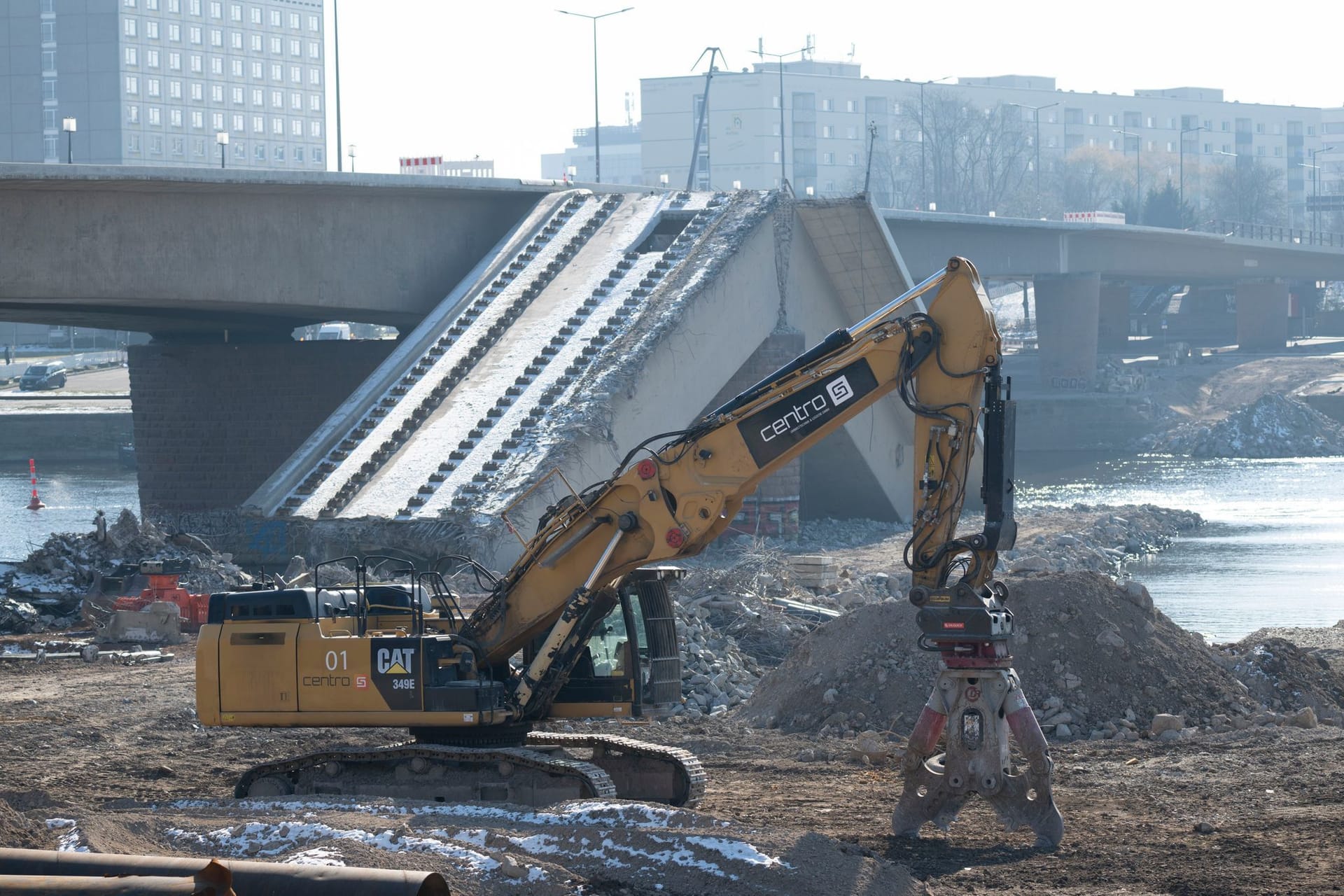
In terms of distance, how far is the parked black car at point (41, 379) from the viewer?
78250 millimetres

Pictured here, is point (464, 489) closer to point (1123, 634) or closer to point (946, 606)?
point (1123, 634)

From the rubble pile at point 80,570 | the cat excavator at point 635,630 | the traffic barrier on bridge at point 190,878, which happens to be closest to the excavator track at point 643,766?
the cat excavator at point 635,630

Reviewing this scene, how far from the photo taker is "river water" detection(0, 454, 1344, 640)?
3172 centimetres

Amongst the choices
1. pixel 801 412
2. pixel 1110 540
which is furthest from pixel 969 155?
pixel 801 412

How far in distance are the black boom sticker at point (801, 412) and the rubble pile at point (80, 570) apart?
16070mm

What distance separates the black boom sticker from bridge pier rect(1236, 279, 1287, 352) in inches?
3177

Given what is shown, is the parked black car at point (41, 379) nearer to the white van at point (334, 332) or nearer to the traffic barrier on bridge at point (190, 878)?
the white van at point (334, 332)

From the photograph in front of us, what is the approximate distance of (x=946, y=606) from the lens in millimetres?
12336

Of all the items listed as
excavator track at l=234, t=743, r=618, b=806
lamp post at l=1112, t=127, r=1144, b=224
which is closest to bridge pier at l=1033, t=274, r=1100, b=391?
lamp post at l=1112, t=127, r=1144, b=224

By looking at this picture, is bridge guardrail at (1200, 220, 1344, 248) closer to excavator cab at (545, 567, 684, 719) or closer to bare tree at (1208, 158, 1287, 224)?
bare tree at (1208, 158, 1287, 224)

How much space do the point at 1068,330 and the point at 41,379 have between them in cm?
4687

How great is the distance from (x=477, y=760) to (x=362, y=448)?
18.5 metres

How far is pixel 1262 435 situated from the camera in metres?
68.6

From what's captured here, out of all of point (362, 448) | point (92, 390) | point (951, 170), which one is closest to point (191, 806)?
point (362, 448)
